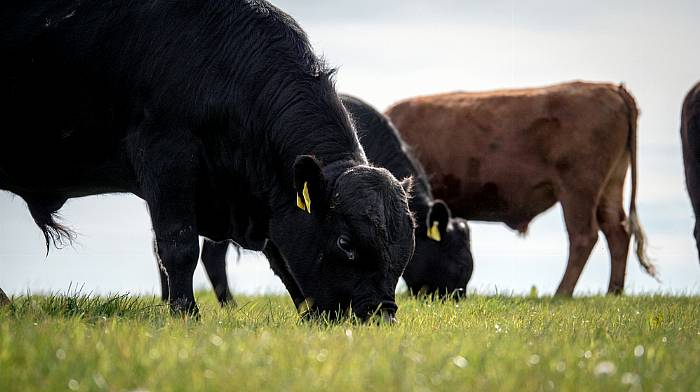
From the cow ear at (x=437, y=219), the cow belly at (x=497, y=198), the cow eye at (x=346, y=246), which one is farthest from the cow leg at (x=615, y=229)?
the cow eye at (x=346, y=246)

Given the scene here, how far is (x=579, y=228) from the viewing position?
12.7 metres

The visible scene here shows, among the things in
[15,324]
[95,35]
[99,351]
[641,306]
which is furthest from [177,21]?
[641,306]

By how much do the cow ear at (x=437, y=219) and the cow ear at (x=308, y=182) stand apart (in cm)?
397

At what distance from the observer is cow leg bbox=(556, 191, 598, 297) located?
1262 centimetres

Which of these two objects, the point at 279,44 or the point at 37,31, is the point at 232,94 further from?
the point at 37,31

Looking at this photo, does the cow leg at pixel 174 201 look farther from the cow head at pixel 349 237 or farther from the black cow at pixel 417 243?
the black cow at pixel 417 243

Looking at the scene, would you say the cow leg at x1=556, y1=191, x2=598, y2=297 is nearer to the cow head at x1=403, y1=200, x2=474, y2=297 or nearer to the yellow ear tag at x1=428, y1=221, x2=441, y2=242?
the cow head at x1=403, y1=200, x2=474, y2=297

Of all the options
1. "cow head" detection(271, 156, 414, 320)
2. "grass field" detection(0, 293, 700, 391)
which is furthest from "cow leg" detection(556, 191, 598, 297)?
"cow head" detection(271, 156, 414, 320)

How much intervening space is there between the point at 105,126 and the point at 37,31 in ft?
3.31

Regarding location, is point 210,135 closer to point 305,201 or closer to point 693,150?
point 305,201

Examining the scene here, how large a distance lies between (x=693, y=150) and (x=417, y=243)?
13.2ft

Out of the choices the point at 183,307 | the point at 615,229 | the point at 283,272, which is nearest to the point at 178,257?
the point at 183,307

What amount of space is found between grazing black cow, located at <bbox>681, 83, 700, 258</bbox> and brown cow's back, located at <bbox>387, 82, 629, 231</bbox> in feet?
3.83

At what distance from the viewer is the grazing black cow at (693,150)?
11797mm
